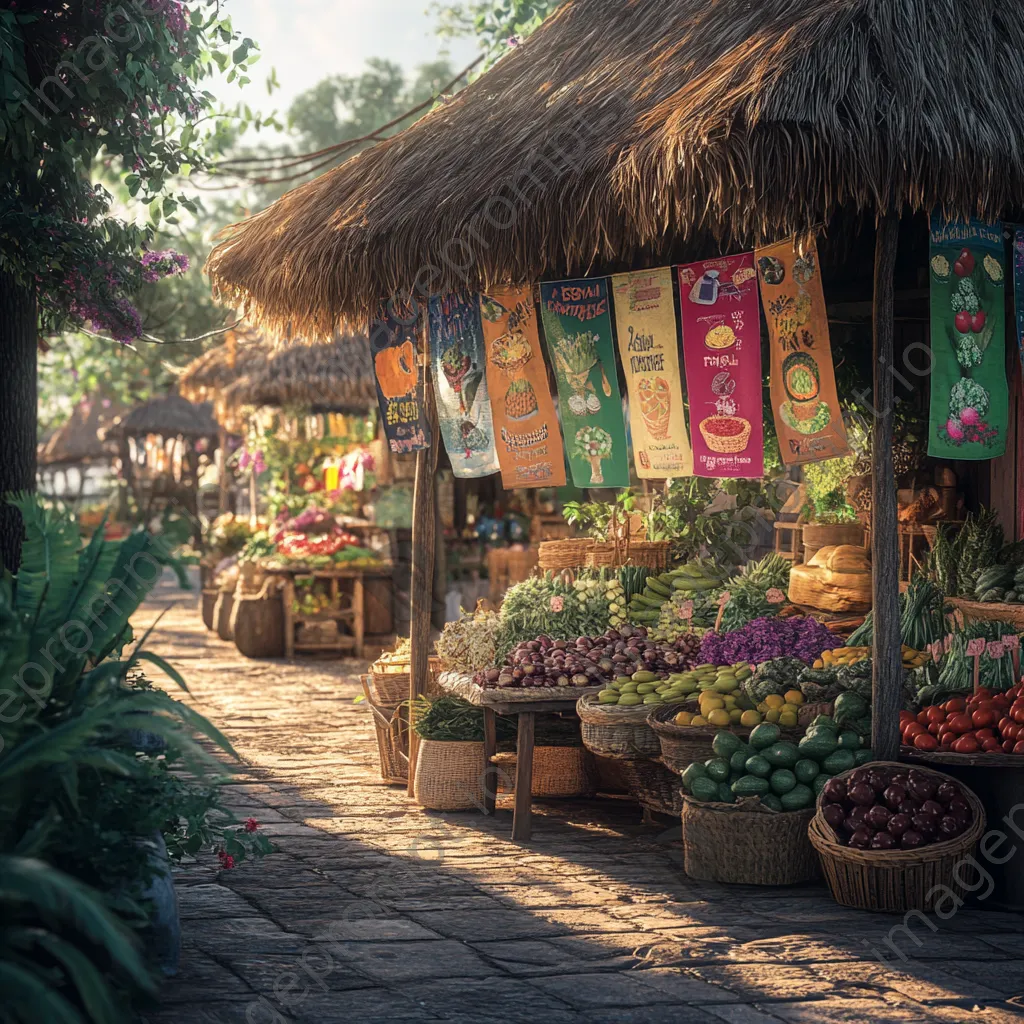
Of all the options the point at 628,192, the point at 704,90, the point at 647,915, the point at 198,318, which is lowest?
the point at 647,915

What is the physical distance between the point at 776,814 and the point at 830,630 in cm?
185

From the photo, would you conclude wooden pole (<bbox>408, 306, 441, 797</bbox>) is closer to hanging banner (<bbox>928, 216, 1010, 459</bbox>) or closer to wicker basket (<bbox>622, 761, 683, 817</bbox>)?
wicker basket (<bbox>622, 761, 683, 817</bbox>)

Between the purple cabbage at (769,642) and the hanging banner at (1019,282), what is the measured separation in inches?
72.9

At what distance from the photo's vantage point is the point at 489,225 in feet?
21.8

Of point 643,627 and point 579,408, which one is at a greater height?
point 579,408

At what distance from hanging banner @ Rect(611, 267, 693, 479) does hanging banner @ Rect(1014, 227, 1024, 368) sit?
1.61 meters

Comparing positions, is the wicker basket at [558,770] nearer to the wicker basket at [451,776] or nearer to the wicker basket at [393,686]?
the wicker basket at [451,776]

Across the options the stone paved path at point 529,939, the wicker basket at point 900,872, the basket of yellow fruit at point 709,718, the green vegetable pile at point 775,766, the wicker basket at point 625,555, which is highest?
the wicker basket at point 625,555

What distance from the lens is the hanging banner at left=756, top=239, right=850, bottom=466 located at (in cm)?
611

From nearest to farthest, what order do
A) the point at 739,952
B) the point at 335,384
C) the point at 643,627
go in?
the point at 739,952 < the point at 643,627 < the point at 335,384

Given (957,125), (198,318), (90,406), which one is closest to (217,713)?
(957,125)

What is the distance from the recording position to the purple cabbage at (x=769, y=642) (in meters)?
7.09

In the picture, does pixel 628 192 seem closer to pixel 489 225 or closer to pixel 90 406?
pixel 489 225

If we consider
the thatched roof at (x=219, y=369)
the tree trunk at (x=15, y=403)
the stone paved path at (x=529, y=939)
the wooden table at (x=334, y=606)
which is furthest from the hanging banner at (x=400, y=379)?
the thatched roof at (x=219, y=369)
